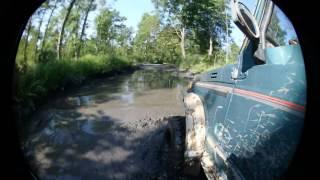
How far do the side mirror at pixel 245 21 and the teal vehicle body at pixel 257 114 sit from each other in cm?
6

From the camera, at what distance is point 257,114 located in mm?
2385

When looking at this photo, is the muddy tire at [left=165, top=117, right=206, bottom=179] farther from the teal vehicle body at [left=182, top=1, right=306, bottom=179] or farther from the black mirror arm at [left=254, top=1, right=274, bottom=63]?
the black mirror arm at [left=254, top=1, right=274, bottom=63]

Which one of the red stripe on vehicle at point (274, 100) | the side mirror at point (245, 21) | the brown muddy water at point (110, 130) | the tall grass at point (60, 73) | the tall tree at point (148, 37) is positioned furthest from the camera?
the tall grass at point (60, 73)

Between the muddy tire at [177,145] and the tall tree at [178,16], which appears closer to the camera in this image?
the tall tree at [178,16]

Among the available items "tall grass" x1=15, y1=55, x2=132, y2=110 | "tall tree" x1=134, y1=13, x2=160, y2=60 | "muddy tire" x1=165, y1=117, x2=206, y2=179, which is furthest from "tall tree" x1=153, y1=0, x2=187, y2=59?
"tall grass" x1=15, y1=55, x2=132, y2=110

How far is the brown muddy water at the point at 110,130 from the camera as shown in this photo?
5.42 m

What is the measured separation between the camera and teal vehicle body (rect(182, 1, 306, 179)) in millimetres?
1892

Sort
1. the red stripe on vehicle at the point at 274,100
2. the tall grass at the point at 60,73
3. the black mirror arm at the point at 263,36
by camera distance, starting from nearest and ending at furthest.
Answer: the red stripe on vehicle at the point at 274,100 < the black mirror arm at the point at 263,36 < the tall grass at the point at 60,73

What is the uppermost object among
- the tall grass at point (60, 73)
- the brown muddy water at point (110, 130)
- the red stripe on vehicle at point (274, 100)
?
the red stripe on vehicle at point (274, 100)

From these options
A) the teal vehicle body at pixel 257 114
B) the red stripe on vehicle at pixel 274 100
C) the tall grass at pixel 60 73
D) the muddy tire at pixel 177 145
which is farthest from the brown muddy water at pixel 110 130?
the red stripe on vehicle at pixel 274 100

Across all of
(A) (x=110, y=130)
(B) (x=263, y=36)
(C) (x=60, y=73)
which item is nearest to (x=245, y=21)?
(B) (x=263, y=36)

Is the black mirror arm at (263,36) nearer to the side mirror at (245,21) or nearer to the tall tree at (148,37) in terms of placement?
the side mirror at (245,21)

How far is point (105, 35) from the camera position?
598cm

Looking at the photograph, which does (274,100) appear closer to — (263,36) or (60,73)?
(263,36)
